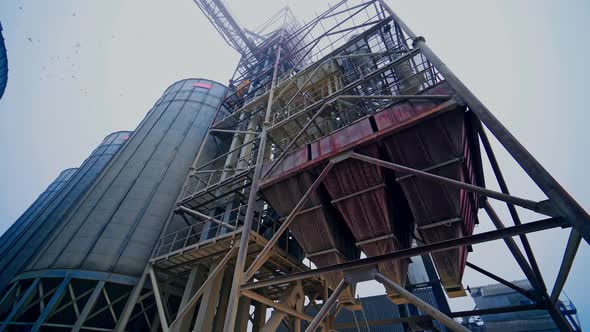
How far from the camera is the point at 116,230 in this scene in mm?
10633

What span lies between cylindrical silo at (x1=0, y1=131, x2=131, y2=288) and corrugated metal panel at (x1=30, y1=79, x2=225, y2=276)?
11.2 ft

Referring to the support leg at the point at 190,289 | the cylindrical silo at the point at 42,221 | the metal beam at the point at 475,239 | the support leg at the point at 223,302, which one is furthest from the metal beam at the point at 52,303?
the metal beam at the point at 475,239

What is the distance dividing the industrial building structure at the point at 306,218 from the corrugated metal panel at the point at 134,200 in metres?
0.06

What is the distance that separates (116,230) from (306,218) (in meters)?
8.99

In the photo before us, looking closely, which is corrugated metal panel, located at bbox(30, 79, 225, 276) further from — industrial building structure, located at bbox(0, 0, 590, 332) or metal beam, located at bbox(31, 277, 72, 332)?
metal beam, located at bbox(31, 277, 72, 332)

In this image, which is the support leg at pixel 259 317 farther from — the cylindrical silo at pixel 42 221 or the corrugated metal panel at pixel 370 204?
the cylindrical silo at pixel 42 221

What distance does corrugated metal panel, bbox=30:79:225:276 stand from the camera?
9977mm

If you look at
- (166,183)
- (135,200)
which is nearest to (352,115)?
(166,183)

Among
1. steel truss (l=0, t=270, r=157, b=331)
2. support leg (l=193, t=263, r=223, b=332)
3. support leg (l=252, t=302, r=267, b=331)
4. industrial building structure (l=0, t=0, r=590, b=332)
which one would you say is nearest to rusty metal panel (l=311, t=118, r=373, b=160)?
industrial building structure (l=0, t=0, r=590, b=332)

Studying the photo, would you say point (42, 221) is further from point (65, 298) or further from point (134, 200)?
point (134, 200)

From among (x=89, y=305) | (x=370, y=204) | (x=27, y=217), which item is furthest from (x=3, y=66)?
(x=27, y=217)

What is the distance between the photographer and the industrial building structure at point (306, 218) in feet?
15.7

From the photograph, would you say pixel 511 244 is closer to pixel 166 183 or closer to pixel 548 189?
pixel 548 189

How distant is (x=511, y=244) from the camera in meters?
5.10
